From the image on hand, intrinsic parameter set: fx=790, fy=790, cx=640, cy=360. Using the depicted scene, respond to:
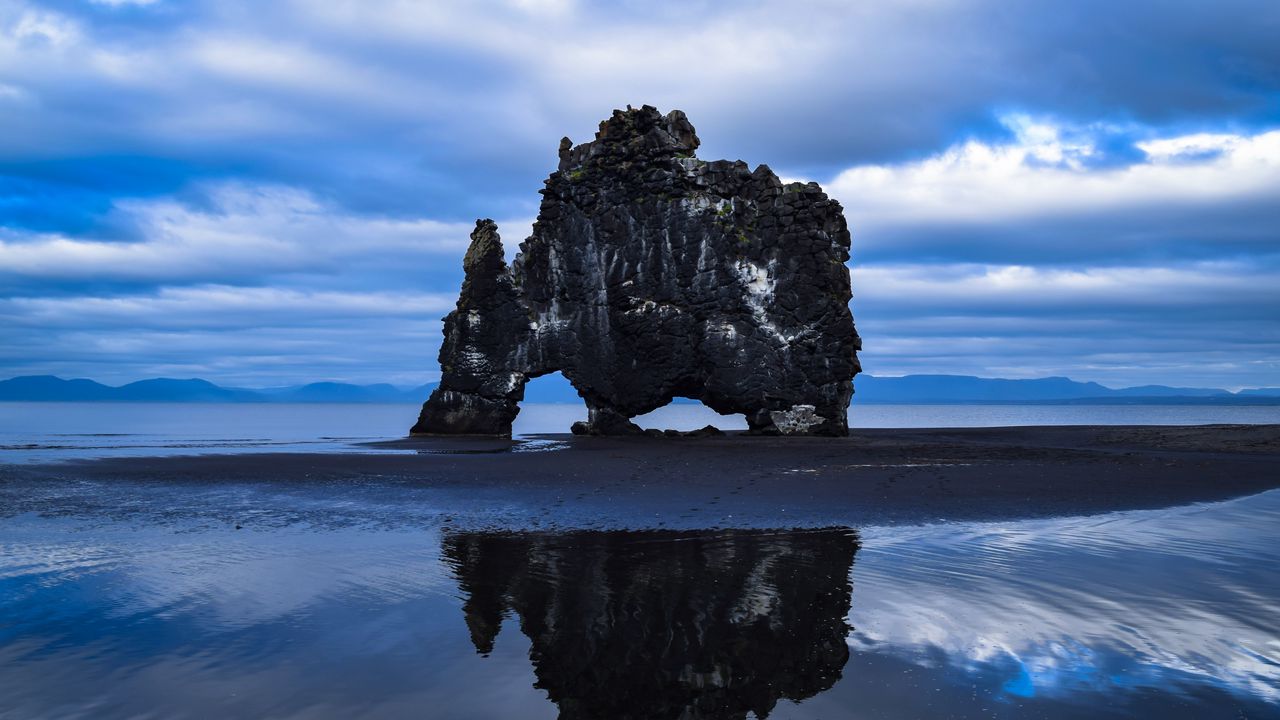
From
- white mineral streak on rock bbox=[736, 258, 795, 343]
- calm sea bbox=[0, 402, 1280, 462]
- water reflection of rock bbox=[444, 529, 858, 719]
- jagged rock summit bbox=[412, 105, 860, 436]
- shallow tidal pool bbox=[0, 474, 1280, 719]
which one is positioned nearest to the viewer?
shallow tidal pool bbox=[0, 474, 1280, 719]

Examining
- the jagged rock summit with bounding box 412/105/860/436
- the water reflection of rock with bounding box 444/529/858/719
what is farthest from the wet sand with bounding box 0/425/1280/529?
the jagged rock summit with bounding box 412/105/860/436

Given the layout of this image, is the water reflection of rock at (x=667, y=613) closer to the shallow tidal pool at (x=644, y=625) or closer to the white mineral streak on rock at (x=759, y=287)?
the shallow tidal pool at (x=644, y=625)

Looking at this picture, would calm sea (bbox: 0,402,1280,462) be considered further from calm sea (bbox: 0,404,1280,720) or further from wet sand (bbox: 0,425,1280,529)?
calm sea (bbox: 0,404,1280,720)

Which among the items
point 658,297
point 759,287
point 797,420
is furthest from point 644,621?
point 658,297

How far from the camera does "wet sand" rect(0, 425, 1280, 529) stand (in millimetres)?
16797

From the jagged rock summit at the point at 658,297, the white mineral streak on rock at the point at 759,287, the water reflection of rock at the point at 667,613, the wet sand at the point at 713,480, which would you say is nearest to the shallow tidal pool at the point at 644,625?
the water reflection of rock at the point at 667,613

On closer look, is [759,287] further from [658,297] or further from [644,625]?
[644,625]

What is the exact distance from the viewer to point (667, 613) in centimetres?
880

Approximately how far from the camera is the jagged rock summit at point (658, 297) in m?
41.5

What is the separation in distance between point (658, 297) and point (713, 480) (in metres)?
22.1

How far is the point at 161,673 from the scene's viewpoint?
688cm

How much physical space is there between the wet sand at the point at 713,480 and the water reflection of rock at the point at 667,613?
2574mm

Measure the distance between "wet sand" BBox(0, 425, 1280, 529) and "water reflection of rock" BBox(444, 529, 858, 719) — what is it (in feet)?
8.44

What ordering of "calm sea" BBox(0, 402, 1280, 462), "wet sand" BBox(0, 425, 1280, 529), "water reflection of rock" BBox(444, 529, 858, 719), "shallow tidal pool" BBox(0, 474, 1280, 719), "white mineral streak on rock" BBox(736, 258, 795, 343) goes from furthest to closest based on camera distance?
"white mineral streak on rock" BBox(736, 258, 795, 343) → "calm sea" BBox(0, 402, 1280, 462) → "wet sand" BBox(0, 425, 1280, 529) → "water reflection of rock" BBox(444, 529, 858, 719) → "shallow tidal pool" BBox(0, 474, 1280, 719)
